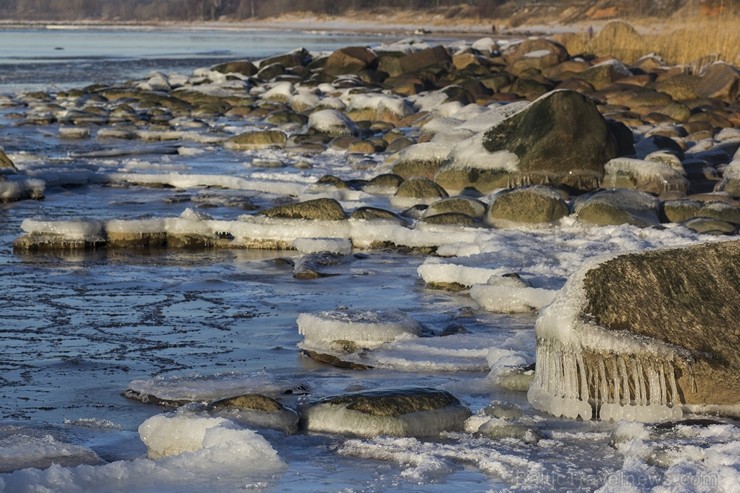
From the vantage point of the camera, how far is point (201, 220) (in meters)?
10.8

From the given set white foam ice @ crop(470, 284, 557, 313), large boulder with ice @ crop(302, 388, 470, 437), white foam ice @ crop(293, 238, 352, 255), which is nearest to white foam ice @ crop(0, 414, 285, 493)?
large boulder with ice @ crop(302, 388, 470, 437)

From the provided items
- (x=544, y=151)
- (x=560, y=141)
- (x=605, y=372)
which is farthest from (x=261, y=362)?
(x=560, y=141)

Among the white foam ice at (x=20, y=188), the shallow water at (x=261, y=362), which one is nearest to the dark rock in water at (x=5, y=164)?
the white foam ice at (x=20, y=188)

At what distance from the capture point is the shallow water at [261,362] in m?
4.89

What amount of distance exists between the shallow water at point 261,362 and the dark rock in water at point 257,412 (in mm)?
71

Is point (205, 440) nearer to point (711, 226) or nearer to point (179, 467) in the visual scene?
point (179, 467)

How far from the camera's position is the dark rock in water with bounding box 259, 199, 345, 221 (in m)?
10.7

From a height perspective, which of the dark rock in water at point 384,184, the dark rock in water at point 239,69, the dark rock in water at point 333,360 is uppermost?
the dark rock in water at point 333,360

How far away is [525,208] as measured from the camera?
11.1m

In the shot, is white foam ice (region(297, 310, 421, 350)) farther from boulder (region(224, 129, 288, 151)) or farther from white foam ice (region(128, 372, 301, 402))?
boulder (region(224, 129, 288, 151))

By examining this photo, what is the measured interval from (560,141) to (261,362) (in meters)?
7.04

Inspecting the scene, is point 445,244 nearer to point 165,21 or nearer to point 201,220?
point 201,220

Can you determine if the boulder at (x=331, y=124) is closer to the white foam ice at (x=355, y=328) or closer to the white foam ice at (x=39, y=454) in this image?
the white foam ice at (x=355, y=328)

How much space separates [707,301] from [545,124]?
7.68 m
